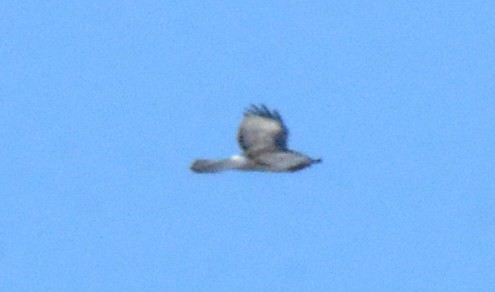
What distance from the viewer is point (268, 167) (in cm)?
1511

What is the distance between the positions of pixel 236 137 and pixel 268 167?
0.67 m

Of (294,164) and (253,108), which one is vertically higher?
(253,108)

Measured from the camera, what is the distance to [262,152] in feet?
50.1

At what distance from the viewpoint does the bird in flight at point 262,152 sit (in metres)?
15.1

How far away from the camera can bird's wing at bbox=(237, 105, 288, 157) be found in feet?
50.3

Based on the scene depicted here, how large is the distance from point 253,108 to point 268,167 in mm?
994

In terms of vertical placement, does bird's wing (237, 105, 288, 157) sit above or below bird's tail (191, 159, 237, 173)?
above

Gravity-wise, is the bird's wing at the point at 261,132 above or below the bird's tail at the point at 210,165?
above

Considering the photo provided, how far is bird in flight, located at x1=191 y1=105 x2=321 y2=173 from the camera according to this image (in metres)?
15.1

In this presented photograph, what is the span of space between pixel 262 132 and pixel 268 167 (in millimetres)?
574

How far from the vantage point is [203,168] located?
15.2 m

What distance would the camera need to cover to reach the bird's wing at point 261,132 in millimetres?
15328

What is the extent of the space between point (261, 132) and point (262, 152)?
35 centimetres

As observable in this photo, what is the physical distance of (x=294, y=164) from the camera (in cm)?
1500
